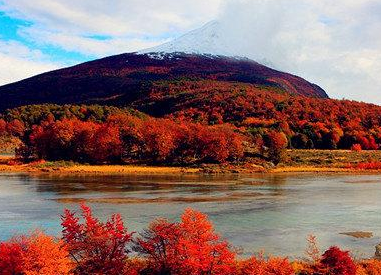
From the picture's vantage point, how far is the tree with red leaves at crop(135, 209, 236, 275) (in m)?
21.2

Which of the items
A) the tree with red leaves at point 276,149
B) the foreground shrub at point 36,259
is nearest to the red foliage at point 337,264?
the foreground shrub at point 36,259

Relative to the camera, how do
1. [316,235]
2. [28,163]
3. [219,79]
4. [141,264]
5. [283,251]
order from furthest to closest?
[219,79] < [28,163] < [316,235] < [283,251] < [141,264]

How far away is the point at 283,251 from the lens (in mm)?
27938

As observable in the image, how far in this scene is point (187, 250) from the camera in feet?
70.3

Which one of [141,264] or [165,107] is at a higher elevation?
[165,107]

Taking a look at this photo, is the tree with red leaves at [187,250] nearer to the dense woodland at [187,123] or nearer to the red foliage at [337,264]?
the red foliage at [337,264]

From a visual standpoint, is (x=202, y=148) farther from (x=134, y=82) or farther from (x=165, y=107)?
(x=134, y=82)

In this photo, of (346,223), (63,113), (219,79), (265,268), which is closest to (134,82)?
(219,79)

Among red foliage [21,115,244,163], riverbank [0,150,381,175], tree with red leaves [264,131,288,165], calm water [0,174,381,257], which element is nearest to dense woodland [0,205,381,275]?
calm water [0,174,381,257]

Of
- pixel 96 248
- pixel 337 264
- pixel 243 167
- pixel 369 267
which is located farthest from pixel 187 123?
pixel 96 248

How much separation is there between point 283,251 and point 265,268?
6.54m

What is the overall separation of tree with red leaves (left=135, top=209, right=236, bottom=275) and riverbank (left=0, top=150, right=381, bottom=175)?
2211 inches

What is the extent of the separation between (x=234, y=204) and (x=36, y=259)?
89.8 ft

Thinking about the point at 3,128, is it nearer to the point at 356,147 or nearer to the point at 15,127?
the point at 15,127
